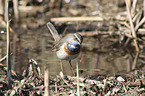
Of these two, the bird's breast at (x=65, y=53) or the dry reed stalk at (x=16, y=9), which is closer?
the bird's breast at (x=65, y=53)

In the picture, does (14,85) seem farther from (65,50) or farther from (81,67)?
(81,67)

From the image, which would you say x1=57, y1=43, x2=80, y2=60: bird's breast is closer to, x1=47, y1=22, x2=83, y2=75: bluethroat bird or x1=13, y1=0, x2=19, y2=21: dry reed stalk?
x1=47, y1=22, x2=83, y2=75: bluethroat bird

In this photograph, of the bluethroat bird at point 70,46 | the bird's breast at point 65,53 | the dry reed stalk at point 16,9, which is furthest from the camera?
the dry reed stalk at point 16,9

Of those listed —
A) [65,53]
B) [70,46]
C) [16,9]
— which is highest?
[16,9]

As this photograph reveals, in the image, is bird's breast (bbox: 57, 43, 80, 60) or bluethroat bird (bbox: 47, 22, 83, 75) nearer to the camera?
bluethroat bird (bbox: 47, 22, 83, 75)

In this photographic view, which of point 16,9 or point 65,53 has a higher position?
point 16,9

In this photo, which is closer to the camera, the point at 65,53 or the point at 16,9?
the point at 65,53

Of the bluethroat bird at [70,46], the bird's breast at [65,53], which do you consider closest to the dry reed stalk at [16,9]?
the bluethroat bird at [70,46]

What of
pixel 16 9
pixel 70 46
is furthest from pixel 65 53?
pixel 16 9

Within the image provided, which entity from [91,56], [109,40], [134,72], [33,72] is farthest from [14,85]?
[109,40]

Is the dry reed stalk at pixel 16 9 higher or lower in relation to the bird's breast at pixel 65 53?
higher

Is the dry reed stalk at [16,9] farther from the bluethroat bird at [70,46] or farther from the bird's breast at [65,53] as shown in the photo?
the bird's breast at [65,53]

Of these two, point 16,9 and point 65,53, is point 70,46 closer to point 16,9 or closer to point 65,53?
point 65,53

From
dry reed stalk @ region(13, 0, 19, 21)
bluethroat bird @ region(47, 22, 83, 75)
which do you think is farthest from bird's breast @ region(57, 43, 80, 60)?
dry reed stalk @ region(13, 0, 19, 21)
